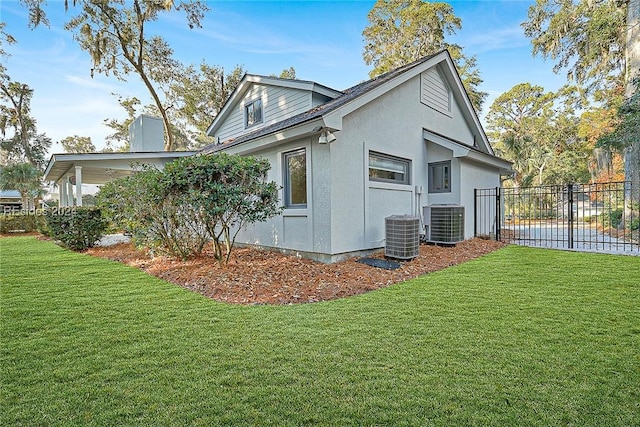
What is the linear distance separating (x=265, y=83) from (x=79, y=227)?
7.49m

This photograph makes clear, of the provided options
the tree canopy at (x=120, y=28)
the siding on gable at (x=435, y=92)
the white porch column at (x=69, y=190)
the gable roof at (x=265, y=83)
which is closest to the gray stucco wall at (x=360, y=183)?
the siding on gable at (x=435, y=92)

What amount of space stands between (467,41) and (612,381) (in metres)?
25.0

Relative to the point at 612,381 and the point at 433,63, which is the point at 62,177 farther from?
the point at 612,381

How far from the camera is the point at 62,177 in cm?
1524

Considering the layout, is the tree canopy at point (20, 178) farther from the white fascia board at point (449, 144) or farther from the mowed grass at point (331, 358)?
the white fascia board at point (449, 144)

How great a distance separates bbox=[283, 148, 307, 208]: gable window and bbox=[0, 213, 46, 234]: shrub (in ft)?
54.7

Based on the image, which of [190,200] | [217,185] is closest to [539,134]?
[217,185]

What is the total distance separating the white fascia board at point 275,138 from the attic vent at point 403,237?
103 inches

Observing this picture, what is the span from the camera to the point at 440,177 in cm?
956

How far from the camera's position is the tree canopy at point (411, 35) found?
20.6m

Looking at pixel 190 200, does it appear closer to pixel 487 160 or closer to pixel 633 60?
pixel 487 160

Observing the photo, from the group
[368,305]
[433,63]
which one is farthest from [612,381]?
[433,63]

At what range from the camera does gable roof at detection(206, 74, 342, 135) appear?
9.31 metres

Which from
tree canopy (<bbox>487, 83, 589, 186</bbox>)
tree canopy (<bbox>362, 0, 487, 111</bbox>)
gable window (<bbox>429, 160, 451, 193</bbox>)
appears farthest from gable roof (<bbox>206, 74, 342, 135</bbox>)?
tree canopy (<bbox>487, 83, 589, 186</bbox>)
